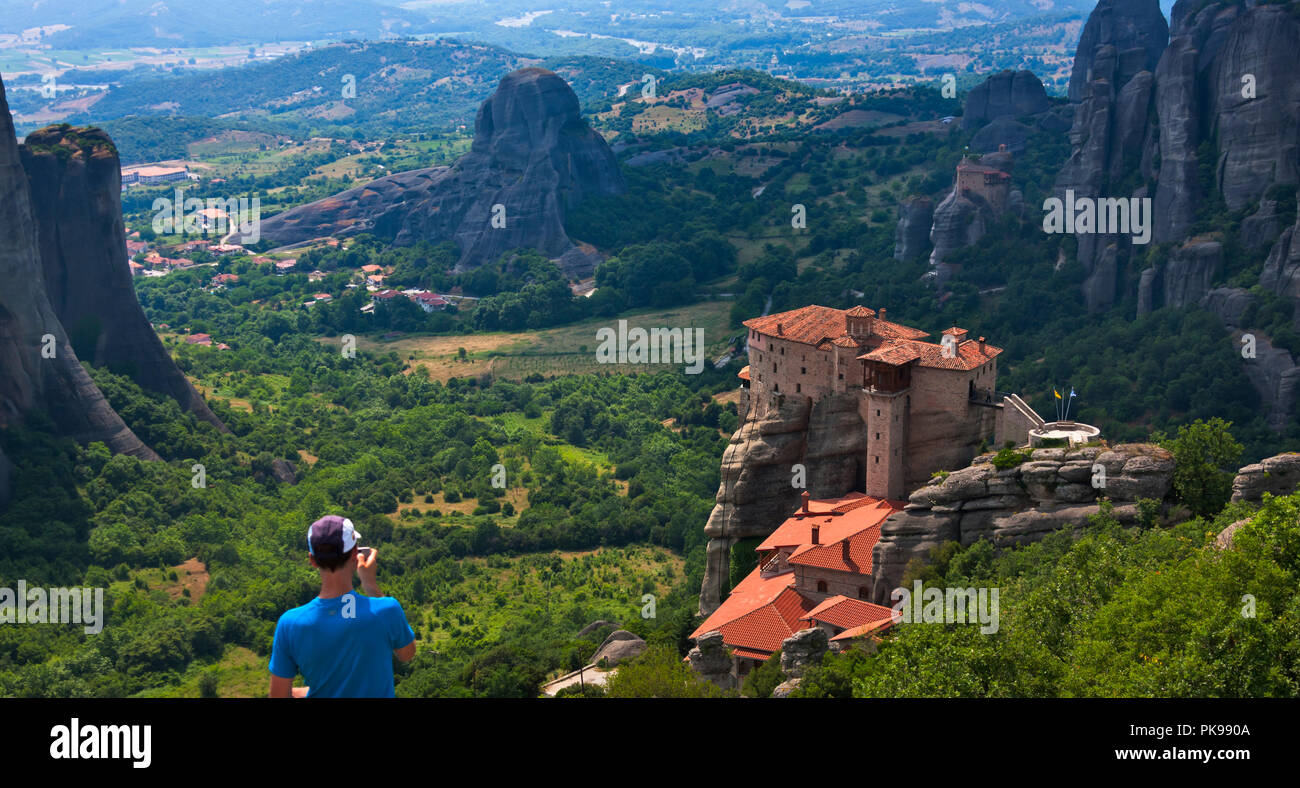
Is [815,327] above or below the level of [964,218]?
below

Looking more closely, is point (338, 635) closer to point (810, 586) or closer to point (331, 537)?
point (331, 537)

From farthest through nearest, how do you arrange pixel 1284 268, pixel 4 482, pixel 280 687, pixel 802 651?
pixel 1284 268
pixel 4 482
pixel 802 651
pixel 280 687

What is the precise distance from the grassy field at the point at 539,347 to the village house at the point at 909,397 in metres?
57.1

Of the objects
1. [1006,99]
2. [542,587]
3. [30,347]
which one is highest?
[1006,99]

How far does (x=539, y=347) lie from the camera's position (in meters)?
128

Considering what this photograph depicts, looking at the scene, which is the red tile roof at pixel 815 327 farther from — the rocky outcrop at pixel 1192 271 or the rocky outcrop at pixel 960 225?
the rocky outcrop at pixel 960 225

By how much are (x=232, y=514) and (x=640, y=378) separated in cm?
4309

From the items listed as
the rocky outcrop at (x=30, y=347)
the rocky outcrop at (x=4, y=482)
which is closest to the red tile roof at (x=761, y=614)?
the rocky outcrop at (x=4, y=482)

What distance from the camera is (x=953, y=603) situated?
39969 mm

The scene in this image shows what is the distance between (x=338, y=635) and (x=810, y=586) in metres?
40.3

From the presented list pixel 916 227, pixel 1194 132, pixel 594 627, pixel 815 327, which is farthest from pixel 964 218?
pixel 594 627

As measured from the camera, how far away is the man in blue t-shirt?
37.8 feet

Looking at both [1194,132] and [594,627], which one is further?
[1194,132]

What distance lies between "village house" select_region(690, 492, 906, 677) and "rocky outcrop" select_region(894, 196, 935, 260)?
66438 mm
